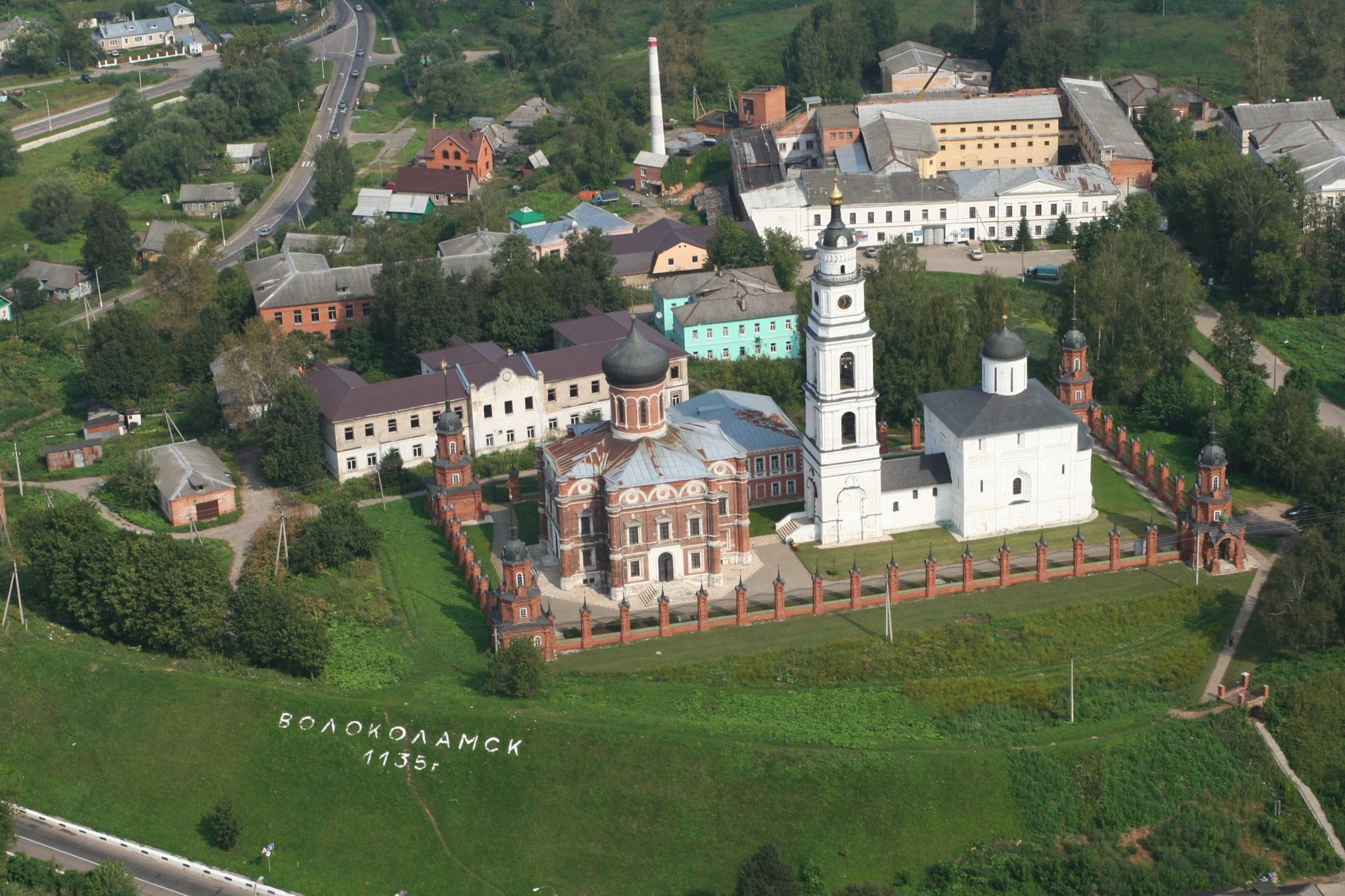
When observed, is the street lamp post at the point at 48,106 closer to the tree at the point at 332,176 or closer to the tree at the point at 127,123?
the tree at the point at 127,123

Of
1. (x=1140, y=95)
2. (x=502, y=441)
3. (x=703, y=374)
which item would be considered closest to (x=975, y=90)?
(x=1140, y=95)

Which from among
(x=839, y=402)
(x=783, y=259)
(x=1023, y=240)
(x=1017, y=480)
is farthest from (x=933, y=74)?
(x=839, y=402)

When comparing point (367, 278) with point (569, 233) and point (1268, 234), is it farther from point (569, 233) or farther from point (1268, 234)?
point (1268, 234)

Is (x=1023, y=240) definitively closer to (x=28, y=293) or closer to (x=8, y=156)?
(x=28, y=293)

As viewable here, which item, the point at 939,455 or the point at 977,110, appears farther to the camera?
the point at 977,110

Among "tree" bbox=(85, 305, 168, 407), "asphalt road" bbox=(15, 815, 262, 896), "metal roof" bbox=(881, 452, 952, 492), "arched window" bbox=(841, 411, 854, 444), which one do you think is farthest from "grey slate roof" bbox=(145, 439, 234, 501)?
"metal roof" bbox=(881, 452, 952, 492)

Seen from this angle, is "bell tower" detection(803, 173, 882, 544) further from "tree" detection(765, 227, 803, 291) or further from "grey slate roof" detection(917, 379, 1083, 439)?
"tree" detection(765, 227, 803, 291)
